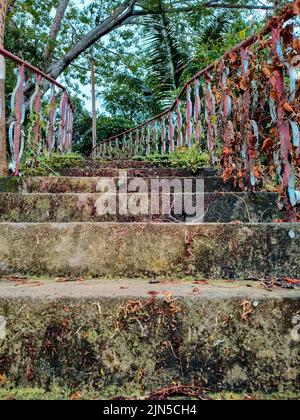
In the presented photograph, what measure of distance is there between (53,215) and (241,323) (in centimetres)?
125

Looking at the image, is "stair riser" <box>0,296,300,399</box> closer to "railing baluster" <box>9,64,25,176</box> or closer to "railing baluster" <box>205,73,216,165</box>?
"railing baluster" <box>9,64,25,176</box>

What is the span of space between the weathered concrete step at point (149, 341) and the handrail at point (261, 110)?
68cm

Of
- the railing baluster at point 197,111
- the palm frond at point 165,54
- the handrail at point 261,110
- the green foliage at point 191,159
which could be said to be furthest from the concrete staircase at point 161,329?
the palm frond at point 165,54

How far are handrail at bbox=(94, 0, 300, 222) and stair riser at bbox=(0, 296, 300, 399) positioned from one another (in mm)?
707

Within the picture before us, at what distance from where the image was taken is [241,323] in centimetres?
110

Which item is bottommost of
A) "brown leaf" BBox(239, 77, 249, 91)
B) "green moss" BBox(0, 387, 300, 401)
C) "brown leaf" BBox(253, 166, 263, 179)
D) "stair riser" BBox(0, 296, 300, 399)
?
"green moss" BBox(0, 387, 300, 401)

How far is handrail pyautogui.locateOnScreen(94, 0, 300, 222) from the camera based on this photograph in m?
1.59

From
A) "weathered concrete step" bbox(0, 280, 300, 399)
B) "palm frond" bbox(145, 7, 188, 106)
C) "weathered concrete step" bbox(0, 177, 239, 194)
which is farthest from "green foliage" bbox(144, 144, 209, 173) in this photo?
"palm frond" bbox(145, 7, 188, 106)

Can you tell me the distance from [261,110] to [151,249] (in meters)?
1.05

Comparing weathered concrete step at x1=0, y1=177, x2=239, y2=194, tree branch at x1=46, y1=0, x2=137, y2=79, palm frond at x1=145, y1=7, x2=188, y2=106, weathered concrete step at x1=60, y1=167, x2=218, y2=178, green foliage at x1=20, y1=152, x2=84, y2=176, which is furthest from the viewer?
palm frond at x1=145, y1=7, x2=188, y2=106

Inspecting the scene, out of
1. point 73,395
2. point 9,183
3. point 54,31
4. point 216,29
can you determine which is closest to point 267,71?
point 73,395

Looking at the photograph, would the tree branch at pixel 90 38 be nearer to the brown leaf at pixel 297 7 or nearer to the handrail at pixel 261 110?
the handrail at pixel 261 110
